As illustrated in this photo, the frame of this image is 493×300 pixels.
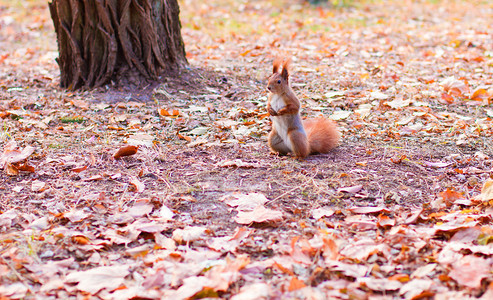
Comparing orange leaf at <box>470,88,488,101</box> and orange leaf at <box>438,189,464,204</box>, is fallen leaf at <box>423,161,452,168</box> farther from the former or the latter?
orange leaf at <box>470,88,488,101</box>

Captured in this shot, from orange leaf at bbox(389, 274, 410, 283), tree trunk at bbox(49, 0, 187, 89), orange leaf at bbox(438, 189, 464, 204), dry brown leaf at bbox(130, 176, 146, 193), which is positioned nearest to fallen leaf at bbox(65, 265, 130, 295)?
dry brown leaf at bbox(130, 176, 146, 193)

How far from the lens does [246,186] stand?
275cm

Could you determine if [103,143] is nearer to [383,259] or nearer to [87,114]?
[87,114]

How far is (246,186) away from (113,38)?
225 cm

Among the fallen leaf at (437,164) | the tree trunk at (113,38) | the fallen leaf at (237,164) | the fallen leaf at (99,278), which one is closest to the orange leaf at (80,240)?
the fallen leaf at (99,278)

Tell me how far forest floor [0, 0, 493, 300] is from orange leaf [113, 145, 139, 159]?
4 cm

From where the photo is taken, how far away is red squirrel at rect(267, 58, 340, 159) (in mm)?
3193

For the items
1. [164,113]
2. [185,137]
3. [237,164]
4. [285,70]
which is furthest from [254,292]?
[164,113]

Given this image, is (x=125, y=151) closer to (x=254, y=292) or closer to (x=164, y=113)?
(x=164, y=113)

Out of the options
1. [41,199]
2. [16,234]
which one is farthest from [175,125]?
[16,234]

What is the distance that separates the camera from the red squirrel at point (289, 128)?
319cm

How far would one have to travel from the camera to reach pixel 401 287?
1803 millimetres

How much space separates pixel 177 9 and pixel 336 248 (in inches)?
128

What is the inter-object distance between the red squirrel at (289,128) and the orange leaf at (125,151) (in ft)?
3.09
